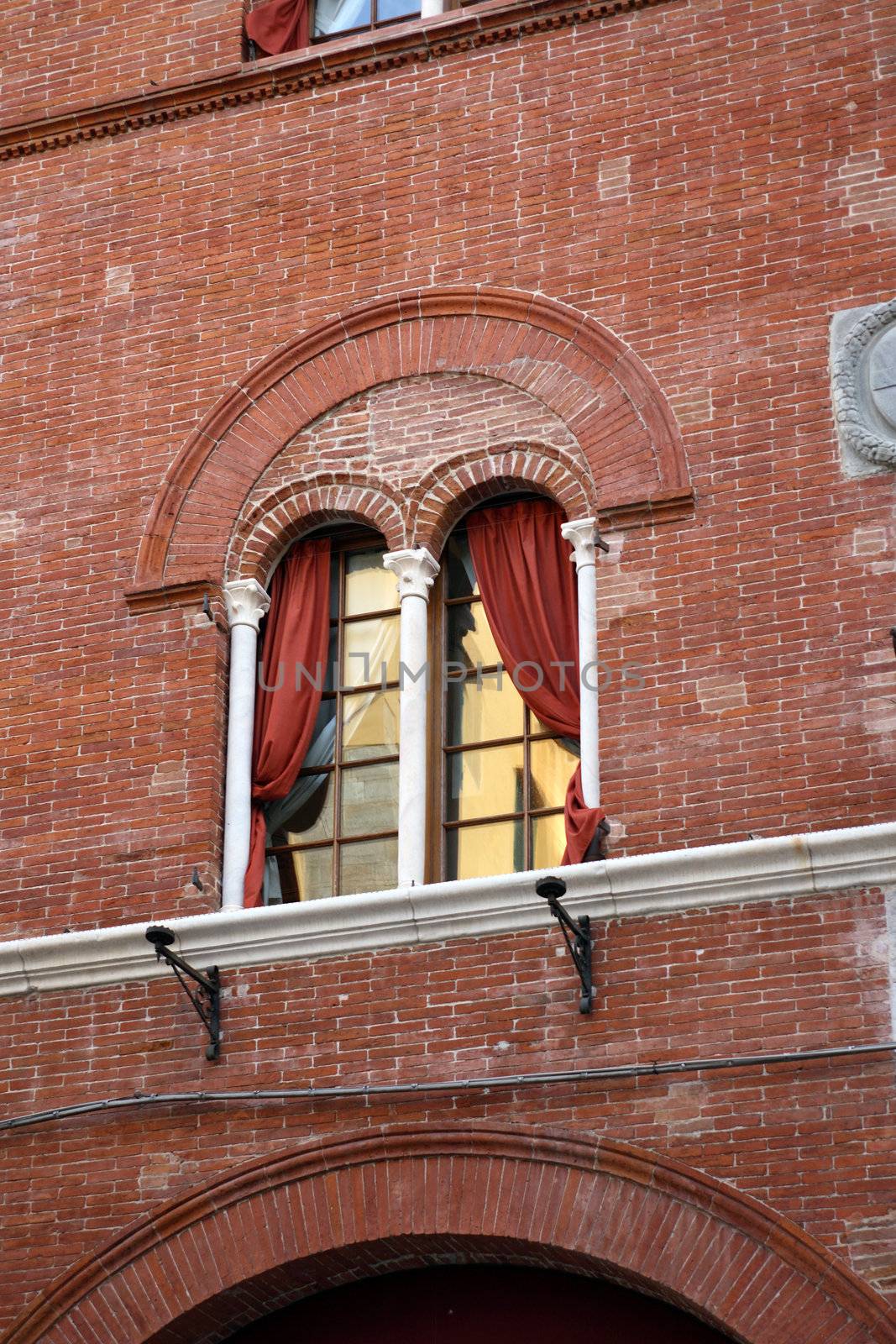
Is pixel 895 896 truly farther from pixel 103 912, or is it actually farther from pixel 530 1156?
pixel 103 912

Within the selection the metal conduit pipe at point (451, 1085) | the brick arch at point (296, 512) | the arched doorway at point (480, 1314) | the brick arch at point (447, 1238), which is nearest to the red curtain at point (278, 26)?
the brick arch at point (296, 512)

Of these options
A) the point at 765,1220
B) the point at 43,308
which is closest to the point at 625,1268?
the point at 765,1220

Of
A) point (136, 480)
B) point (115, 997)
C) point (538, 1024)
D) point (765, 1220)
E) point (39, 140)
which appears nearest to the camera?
point (765, 1220)

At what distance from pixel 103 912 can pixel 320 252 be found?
13.1ft

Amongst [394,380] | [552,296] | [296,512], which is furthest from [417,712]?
[552,296]

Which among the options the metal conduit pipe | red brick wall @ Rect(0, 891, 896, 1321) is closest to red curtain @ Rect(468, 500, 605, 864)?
red brick wall @ Rect(0, 891, 896, 1321)

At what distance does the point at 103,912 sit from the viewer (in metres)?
12.4

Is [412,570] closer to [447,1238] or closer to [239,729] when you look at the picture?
[239,729]

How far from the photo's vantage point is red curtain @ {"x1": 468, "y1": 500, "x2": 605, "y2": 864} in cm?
1257

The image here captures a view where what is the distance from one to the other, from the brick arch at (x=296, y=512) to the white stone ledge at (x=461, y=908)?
2.07 metres

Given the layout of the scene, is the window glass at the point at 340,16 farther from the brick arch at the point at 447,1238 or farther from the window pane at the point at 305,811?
the brick arch at the point at 447,1238

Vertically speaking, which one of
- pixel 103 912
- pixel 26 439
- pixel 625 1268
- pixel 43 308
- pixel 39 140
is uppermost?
pixel 39 140

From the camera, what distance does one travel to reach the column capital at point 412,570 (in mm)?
12805

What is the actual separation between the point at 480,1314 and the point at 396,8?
307 inches
